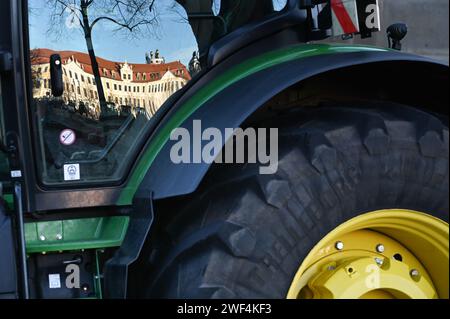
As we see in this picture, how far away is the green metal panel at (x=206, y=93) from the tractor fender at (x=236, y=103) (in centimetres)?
3

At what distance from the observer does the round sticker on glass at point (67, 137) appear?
2568mm

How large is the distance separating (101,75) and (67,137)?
26 cm

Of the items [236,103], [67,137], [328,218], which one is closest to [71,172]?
[67,137]

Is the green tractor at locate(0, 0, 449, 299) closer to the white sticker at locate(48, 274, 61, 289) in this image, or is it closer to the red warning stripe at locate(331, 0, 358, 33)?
the white sticker at locate(48, 274, 61, 289)

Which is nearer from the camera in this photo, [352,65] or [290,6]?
[352,65]

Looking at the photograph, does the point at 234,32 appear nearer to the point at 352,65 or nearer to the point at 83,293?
the point at 352,65

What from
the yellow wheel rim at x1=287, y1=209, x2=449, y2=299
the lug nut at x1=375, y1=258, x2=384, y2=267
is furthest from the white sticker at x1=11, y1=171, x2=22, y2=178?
the lug nut at x1=375, y1=258, x2=384, y2=267

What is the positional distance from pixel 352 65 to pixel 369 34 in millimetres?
392

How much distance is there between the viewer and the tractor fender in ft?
7.84

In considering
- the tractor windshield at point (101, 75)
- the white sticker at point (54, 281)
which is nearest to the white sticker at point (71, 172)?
the tractor windshield at point (101, 75)

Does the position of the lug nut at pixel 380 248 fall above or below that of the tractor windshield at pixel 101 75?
below

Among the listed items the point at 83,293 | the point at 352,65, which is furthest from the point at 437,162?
the point at 83,293

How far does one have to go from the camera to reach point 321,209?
246cm

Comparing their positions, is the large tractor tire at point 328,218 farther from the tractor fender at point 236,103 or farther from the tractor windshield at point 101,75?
the tractor windshield at point 101,75
